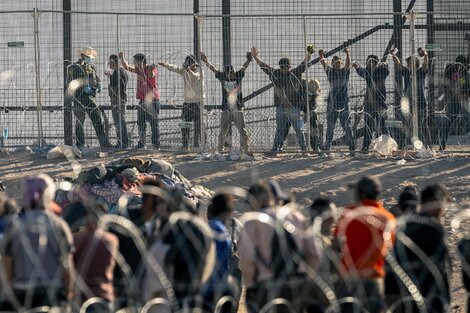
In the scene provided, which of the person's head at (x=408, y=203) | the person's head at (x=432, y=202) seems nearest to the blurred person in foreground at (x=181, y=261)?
the person's head at (x=432, y=202)

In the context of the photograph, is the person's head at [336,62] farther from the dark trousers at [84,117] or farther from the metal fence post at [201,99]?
the dark trousers at [84,117]

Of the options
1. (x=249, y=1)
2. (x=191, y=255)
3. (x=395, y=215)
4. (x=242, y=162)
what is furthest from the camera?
(x=249, y=1)

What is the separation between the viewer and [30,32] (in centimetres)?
2105

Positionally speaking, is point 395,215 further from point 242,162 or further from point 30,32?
point 30,32

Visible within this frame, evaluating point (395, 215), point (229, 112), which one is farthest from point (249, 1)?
point (395, 215)

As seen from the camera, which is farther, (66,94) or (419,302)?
(66,94)

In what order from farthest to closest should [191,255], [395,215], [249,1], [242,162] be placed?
[249,1]
[242,162]
[395,215]
[191,255]

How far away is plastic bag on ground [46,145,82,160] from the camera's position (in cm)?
2048

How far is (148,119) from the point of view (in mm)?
20859

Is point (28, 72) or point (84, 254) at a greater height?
point (28, 72)

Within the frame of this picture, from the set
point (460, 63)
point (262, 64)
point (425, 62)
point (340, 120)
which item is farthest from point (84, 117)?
point (460, 63)

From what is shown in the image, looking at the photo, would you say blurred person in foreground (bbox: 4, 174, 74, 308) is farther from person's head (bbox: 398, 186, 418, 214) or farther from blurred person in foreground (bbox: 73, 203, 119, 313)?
person's head (bbox: 398, 186, 418, 214)

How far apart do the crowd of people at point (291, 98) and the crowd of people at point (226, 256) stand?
351 inches

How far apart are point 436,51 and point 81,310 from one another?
11.2 meters
